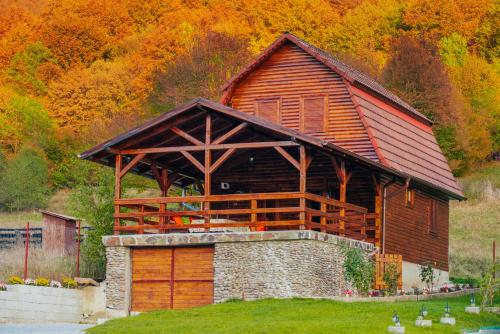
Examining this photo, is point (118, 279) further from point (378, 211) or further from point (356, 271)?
point (378, 211)

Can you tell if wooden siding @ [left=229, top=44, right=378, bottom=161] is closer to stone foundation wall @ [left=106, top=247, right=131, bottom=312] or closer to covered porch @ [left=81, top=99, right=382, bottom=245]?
covered porch @ [left=81, top=99, right=382, bottom=245]

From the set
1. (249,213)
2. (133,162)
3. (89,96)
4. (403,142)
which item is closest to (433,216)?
(403,142)

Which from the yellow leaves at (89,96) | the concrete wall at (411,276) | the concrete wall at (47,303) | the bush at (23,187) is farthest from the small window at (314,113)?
the yellow leaves at (89,96)

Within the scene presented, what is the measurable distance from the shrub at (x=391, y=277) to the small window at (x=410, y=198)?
5.27m

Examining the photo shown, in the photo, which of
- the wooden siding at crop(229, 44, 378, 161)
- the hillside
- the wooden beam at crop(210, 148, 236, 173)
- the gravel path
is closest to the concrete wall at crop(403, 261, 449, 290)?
the wooden siding at crop(229, 44, 378, 161)

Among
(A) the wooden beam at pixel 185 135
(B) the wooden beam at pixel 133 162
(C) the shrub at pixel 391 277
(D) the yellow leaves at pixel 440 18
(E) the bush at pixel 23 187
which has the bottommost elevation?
(C) the shrub at pixel 391 277

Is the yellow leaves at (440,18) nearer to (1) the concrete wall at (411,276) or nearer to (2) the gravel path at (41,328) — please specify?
(1) the concrete wall at (411,276)

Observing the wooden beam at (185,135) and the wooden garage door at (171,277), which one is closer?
the wooden garage door at (171,277)

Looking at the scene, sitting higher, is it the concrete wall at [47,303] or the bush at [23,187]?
the bush at [23,187]

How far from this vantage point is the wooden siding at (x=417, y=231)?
36.8m

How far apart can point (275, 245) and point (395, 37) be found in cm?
5821

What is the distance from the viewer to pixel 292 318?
26.3 m

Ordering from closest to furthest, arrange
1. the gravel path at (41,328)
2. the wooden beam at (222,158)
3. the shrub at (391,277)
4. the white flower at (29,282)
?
the gravel path at (41,328) → the wooden beam at (222,158) → the shrub at (391,277) → the white flower at (29,282)

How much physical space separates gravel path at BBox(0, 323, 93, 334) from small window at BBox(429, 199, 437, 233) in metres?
14.7
